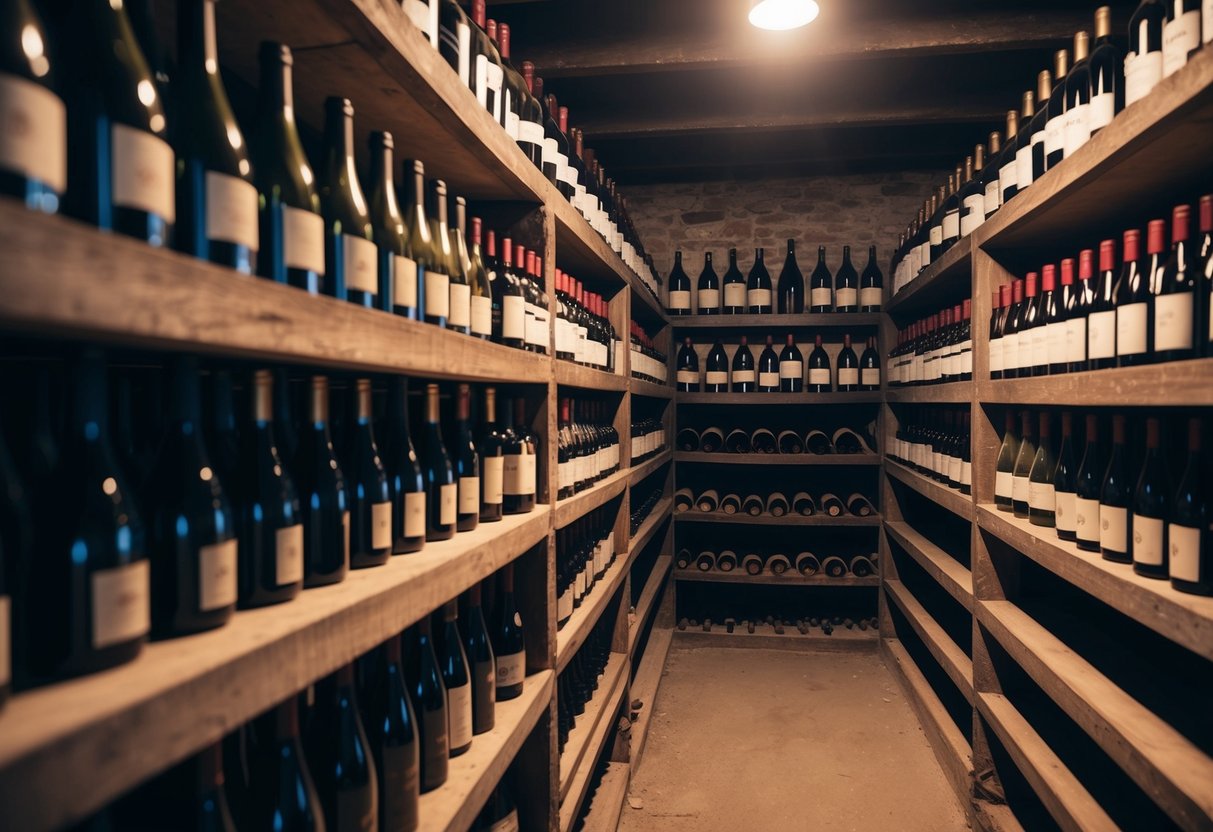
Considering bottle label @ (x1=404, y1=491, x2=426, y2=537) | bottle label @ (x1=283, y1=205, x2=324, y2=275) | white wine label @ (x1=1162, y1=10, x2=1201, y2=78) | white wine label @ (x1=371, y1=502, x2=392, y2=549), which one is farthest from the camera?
white wine label @ (x1=1162, y1=10, x2=1201, y2=78)

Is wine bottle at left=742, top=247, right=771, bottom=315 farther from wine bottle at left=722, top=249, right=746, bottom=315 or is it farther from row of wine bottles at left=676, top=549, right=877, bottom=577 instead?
row of wine bottles at left=676, top=549, right=877, bottom=577

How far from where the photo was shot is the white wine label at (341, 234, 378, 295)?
1141 mm

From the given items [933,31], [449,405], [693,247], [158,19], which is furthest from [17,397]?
[693,247]

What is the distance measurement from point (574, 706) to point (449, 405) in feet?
4.69

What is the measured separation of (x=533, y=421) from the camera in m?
2.05

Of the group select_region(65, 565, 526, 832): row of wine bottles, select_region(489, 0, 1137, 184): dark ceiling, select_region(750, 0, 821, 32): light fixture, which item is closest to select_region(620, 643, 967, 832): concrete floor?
select_region(65, 565, 526, 832): row of wine bottles

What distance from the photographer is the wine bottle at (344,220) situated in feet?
3.76

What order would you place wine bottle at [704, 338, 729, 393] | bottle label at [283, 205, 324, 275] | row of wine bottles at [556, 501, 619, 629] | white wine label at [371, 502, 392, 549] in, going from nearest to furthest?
1. bottle label at [283, 205, 324, 275]
2. white wine label at [371, 502, 392, 549]
3. row of wine bottles at [556, 501, 619, 629]
4. wine bottle at [704, 338, 729, 393]

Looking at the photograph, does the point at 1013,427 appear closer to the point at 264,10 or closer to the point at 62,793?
the point at 264,10

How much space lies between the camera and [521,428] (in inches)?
79.9

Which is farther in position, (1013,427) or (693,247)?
(693,247)

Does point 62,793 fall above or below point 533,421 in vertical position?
below

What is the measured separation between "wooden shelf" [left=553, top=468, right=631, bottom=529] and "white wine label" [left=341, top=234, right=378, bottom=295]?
3.48 ft

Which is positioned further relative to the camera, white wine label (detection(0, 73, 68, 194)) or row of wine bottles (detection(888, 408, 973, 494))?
row of wine bottles (detection(888, 408, 973, 494))
